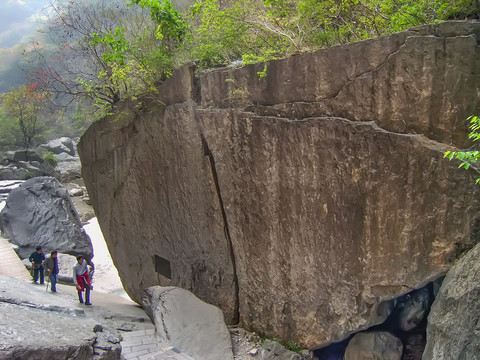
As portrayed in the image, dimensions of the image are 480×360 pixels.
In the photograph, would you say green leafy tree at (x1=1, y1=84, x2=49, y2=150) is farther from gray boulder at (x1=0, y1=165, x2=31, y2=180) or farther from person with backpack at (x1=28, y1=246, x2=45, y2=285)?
person with backpack at (x1=28, y1=246, x2=45, y2=285)

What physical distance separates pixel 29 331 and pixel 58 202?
33.6 feet

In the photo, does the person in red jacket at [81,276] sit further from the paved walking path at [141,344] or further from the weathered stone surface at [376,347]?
the weathered stone surface at [376,347]

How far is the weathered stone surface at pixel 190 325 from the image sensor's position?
539 centimetres

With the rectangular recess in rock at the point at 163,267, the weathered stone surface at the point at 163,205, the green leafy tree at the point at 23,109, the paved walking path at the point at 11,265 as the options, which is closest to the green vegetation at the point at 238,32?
the weathered stone surface at the point at 163,205

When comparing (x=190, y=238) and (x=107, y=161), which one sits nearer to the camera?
(x=190, y=238)

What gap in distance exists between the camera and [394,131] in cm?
424

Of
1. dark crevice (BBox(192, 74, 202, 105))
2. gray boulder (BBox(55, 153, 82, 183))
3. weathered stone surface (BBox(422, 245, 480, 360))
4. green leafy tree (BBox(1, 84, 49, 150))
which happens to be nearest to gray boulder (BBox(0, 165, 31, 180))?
gray boulder (BBox(55, 153, 82, 183))

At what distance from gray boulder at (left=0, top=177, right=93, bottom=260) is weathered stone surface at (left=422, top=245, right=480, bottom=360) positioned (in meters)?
11.2

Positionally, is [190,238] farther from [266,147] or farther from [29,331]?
[29,331]

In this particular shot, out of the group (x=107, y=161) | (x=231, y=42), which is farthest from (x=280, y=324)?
(x=107, y=161)

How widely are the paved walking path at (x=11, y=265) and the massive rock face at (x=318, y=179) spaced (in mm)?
4206

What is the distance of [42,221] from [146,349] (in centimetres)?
911

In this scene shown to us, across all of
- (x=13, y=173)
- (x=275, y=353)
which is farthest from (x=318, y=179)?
(x=13, y=173)

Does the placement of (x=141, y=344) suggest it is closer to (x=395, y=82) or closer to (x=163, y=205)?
(x=163, y=205)
